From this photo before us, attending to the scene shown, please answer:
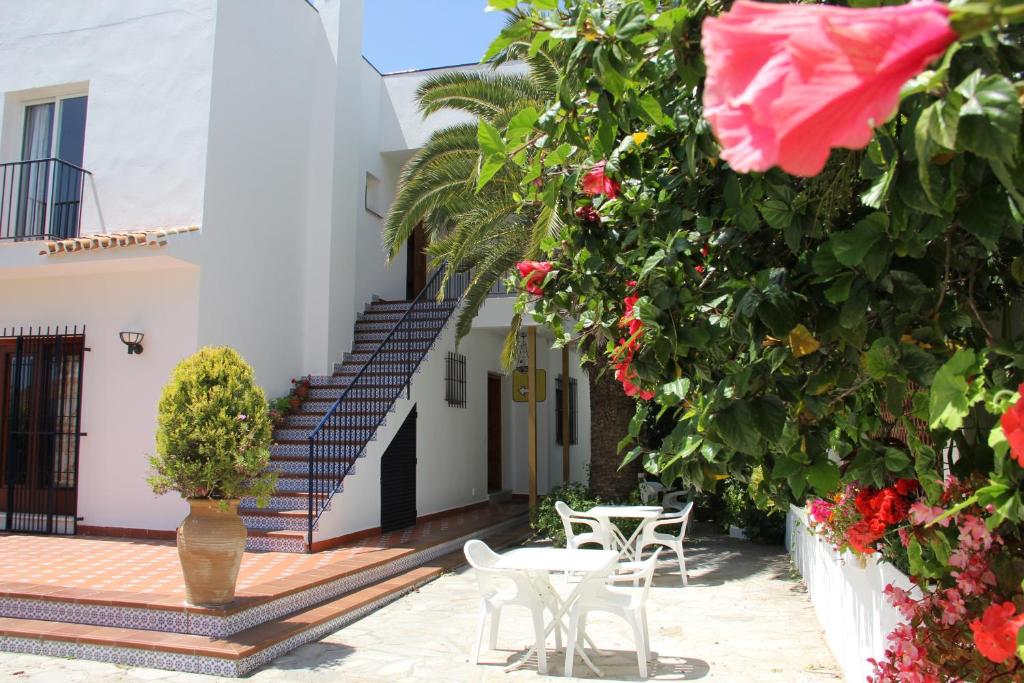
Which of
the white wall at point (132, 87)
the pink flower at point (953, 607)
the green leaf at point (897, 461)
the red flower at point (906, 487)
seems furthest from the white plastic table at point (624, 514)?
the green leaf at point (897, 461)

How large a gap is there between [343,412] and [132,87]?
17.0ft

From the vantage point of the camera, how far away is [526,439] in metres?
15.9

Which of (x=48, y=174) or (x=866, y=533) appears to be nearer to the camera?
(x=866, y=533)

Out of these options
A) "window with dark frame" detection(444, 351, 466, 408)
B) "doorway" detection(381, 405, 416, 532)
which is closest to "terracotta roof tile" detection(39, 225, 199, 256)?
"doorway" detection(381, 405, 416, 532)

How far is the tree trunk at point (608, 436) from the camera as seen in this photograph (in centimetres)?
1059

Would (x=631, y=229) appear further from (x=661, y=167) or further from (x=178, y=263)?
(x=178, y=263)

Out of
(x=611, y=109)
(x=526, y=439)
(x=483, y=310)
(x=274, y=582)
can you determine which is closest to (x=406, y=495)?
(x=483, y=310)

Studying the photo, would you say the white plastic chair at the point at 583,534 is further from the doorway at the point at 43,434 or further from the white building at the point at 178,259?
the doorway at the point at 43,434

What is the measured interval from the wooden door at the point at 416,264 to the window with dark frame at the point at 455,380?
300 centimetres

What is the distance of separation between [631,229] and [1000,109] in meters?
1.61

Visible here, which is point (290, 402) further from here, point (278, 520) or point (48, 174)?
point (48, 174)

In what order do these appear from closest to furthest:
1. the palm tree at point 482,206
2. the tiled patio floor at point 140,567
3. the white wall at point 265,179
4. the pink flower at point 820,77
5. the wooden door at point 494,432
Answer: the pink flower at point 820,77
the tiled patio floor at point 140,567
the palm tree at point 482,206
the white wall at point 265,179
the wooden door at point 494,432

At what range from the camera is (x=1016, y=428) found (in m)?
1.16

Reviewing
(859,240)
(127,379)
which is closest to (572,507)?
(127,379)
